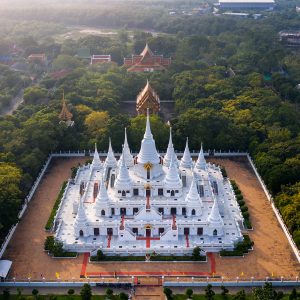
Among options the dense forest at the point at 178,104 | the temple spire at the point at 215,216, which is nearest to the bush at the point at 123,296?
the temple spire at the point at 215,216

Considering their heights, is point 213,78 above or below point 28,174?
below

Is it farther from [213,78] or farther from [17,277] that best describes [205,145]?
[17,277]

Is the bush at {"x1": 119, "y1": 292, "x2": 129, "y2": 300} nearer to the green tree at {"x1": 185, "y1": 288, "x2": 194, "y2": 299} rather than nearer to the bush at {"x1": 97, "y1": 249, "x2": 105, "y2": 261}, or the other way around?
the green tree at {"x1": 185, "y1": 288, "x2": 194, "y2": 299}

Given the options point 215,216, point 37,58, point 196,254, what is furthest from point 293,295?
point 37,58

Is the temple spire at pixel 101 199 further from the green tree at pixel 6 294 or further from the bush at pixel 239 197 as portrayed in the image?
the bush at pixel 239 197

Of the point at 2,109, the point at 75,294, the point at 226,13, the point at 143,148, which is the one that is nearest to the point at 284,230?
the point at 143,148

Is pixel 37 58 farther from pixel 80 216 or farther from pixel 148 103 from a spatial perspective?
pixel 80 216
